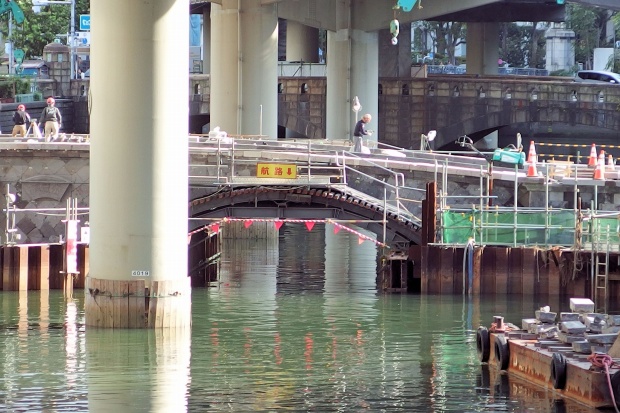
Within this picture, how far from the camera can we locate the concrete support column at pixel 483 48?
330 ft

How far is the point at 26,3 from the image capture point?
102m

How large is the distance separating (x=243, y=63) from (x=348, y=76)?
10956mm

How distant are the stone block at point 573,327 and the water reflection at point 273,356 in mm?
1235

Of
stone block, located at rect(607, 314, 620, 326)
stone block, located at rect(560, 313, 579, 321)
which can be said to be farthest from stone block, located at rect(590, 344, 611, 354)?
stone block, located at rect(560, 313, 579, 321)

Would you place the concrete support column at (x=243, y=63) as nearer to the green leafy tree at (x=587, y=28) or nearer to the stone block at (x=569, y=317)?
the stone block at (x=569, y=317)

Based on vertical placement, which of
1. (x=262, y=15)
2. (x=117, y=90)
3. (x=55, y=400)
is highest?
(x=262, y=15)

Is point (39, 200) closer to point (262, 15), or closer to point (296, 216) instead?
point (296, 216)

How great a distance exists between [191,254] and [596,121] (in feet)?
132

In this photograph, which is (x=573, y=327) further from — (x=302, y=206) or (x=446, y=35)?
(x=446, y=35)

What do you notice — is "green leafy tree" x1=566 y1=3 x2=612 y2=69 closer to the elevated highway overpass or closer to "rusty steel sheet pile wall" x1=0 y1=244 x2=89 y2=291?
the elevated highway overpass

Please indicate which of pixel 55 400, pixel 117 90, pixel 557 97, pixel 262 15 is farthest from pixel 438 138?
pixel 55 400

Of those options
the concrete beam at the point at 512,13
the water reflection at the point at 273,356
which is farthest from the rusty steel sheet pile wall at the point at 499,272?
the concrete beam at the point at 512,13

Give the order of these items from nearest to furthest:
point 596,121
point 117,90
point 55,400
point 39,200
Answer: point 55,400 < point 117,90 < point 39,200 < point 596,121

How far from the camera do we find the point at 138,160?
110 ft
